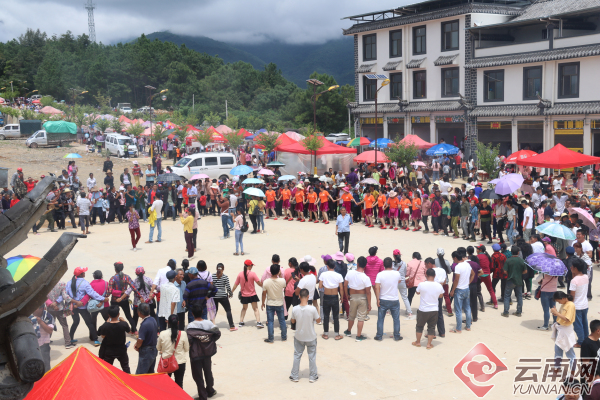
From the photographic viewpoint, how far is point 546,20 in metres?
32.0

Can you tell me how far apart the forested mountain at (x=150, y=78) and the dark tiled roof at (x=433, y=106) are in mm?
32244

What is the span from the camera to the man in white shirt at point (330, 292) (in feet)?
33.5

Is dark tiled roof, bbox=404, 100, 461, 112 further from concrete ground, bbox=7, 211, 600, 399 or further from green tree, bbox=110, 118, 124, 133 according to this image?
concrete ground, bbox=7, 211, 600, 399

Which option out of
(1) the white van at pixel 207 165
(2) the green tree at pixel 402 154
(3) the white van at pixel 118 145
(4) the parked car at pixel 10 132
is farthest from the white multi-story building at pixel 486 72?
(4) the parked car at pixel 10 132

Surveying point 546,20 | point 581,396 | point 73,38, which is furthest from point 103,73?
point 581,396

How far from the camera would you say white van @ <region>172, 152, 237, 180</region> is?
29378mm

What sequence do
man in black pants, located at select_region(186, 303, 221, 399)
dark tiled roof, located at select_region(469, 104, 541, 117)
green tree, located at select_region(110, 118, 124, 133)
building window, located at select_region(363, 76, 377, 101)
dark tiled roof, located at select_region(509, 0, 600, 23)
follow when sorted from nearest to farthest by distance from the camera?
man in black pants, located at select_region(186, 303, 221, 399) < dark tiled roof, located at select_region(509, 0, 600, 23) < dark tiled roof, located at select_region(469, 104, 541, 117) < building window, located at select_region(363, 76, 377, 101) < green tree, located at select_region(110, 118, 124, 133)

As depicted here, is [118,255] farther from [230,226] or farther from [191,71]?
[191,71]

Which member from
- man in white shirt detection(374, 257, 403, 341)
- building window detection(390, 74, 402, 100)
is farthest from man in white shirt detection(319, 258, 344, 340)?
building window detection(390, 74, 402, 100)

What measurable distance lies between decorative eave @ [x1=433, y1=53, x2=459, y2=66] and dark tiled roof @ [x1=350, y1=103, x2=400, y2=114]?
453 centimetres

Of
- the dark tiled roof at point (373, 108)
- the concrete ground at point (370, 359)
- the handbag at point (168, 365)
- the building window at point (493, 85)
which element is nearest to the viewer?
the handbag at point (168, 365)

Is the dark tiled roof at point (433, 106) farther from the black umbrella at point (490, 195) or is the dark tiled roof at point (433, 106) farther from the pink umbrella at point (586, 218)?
the pink umbrella at point (586, 218)

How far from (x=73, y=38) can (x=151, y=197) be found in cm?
10396

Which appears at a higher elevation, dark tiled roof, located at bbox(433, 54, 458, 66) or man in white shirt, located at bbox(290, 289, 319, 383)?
dark tiled roof, located at bbox(433, 54, 458, 66)
